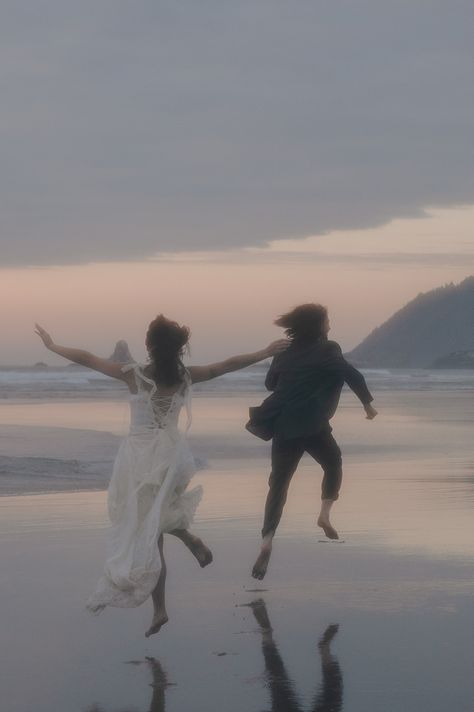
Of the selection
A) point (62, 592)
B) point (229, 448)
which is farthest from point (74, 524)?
point (229, 448)

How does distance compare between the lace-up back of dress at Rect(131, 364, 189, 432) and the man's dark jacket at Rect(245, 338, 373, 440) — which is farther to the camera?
the man's dark jacket at Rect(245, 338, 373, 440)

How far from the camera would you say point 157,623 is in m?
6.94

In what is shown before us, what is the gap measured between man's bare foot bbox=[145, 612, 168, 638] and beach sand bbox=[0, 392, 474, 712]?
0.06 metres

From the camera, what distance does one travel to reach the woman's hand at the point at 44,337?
757 centimetres

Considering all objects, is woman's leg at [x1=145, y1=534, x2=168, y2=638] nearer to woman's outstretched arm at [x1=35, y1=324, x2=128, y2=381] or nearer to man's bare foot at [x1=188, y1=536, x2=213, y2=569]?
man's bare foot at [x1=188, y1=536, x2=213, y2=569]

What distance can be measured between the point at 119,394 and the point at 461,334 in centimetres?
11744

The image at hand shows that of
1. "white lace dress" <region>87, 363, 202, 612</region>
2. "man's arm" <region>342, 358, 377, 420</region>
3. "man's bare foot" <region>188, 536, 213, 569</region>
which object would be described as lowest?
"man's bare foot" <region>188, 536, 213, 569</region>

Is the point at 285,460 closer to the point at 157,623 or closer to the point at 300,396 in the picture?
the point at 300,396

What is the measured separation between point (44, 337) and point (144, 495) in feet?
3.60

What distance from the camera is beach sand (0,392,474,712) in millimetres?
5844

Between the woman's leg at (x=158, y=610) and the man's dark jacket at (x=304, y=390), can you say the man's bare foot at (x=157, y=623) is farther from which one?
the man's dark jacket at (x=304, y=390)

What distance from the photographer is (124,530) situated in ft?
23.7

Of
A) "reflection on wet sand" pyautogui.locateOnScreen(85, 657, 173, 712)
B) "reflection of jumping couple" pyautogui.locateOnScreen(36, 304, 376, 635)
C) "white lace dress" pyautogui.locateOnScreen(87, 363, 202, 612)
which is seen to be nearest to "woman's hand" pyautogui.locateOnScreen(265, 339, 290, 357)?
"reflection of jumping couple" pyautogui.locateOnScreen(36, 304, 376, 635)

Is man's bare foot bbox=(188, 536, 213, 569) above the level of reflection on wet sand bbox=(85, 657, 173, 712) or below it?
above
